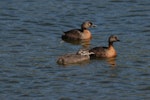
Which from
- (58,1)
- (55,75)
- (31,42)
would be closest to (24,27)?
(31,42)

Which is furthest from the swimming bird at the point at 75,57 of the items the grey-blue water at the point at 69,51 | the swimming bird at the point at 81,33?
the swimming bird at the point at 81,33

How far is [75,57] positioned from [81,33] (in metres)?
4.76

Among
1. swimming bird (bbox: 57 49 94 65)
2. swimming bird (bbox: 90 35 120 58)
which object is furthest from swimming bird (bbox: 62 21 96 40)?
swimming bird (bbox: 57 49 94 65)

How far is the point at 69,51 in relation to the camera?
29.4 metres

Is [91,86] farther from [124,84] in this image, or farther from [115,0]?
[115,0]

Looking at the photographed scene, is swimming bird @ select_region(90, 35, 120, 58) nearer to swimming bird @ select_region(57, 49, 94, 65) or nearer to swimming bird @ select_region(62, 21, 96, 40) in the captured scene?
swimming bird @ select_region(57, 49, 94, 65)

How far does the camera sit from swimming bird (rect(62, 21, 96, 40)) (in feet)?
105

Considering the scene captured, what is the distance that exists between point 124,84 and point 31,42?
6847 mm

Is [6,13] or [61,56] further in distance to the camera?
[6,13]

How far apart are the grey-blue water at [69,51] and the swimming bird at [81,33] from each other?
0.35m

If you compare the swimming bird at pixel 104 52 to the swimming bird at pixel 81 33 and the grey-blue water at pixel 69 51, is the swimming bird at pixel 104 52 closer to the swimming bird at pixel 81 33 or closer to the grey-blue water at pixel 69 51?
the grey-blue water at pixel 69 51

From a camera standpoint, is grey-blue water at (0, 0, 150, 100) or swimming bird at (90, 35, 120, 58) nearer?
grey-blue water at (0, 0, 150, 100)

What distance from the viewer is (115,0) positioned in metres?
38.0

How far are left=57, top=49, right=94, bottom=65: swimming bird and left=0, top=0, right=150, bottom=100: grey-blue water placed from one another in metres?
0.27
